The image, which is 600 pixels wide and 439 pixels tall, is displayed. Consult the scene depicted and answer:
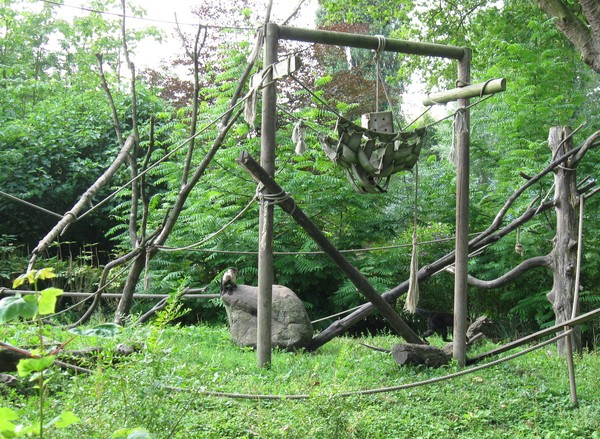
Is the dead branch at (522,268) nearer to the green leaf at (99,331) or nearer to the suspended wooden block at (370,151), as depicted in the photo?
the suspended wooden block at (370,151)

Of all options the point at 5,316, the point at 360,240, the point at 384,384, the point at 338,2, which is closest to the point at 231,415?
the point at 384,384

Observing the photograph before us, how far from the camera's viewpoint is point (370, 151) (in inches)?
204

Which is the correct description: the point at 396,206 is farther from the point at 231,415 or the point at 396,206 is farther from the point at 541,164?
the point at 231,415

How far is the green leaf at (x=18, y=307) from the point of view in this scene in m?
1.75

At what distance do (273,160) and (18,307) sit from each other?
4.09 metres

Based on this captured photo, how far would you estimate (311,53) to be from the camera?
16766mm

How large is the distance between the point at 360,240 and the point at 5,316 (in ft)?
29.0

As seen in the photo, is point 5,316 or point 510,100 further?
point 510,100

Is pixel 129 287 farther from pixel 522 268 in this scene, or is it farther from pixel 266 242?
pixel 522 268

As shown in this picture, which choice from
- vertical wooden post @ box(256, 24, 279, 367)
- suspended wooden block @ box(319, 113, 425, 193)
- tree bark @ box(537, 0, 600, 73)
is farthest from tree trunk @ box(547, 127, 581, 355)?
vertical wooden post @ box(256, 24, 279, 367)

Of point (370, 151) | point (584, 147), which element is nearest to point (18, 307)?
point (370, 151)

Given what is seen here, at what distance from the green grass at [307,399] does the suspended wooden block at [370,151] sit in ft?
4.43

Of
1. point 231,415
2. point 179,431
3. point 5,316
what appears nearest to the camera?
point 5,316

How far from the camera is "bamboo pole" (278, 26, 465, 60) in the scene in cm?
550
